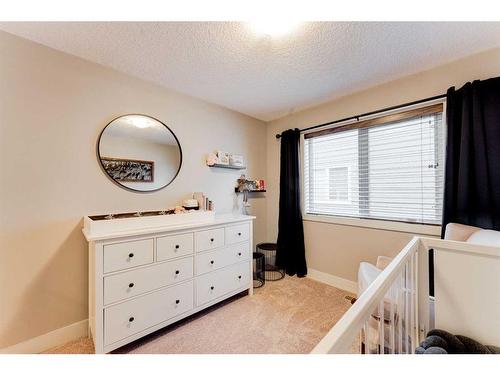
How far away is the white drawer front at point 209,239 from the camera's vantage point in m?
1.84

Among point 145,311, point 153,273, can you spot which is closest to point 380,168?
point 153,273

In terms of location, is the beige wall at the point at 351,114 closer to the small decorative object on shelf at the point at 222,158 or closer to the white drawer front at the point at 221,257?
the small decorative object on shelf at the point at 222,158

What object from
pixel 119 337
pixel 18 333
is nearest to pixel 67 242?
pixel 18 333

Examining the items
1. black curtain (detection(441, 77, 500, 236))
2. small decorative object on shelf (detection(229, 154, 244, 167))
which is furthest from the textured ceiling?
small decorative object on shelf (detection(229, 154, 244, 167))

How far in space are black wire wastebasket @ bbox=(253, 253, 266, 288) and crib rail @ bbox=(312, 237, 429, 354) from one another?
48.7 inches

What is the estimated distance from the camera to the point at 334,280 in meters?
2.45

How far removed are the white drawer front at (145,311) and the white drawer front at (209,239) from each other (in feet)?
0.99

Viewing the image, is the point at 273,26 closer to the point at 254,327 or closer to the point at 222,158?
the point at 222,158

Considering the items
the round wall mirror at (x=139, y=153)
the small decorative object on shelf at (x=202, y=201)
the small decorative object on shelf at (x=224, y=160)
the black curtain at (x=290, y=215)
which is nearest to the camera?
the round wall mirror at (x=139, y=153)

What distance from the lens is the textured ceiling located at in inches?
53.2

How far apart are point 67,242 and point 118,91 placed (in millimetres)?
1281

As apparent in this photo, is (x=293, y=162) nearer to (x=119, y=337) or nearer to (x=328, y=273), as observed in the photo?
(x=328, y=273)

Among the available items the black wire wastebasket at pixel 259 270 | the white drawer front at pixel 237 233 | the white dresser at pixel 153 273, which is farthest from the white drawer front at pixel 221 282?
the black wire wastebasket at pixel 259 270

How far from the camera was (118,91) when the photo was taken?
1.82 m
